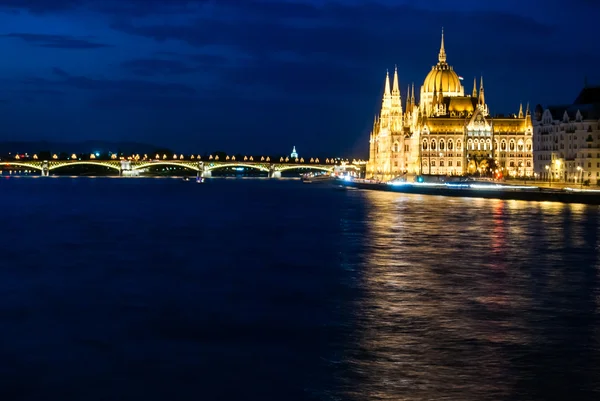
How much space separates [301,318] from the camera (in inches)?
794

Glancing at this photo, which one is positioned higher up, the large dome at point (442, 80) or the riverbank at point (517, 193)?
the large dome at point (442, 80)

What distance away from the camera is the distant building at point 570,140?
100000 mm

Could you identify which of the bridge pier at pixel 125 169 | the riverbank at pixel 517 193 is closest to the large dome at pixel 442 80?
the riverbank at pixel 517 193

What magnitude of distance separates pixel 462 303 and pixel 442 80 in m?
129

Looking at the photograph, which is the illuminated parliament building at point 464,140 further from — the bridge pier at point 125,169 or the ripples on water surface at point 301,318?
the ripples on water surface at point 301,318

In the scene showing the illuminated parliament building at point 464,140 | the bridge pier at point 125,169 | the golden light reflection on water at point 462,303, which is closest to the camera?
the golden light reflection on water at point 462,303

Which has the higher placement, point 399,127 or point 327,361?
point 399,127

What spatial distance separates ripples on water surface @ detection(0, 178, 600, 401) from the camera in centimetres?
1454

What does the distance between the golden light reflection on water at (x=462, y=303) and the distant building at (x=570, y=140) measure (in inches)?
2274

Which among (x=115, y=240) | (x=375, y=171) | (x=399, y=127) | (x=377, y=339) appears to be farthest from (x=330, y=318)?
(x=375, y=171)

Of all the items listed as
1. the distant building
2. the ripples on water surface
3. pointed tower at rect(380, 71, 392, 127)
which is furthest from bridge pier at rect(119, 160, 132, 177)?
the ripples on water surface

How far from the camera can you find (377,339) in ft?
57.8

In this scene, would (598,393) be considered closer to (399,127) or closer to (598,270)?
(598,270)

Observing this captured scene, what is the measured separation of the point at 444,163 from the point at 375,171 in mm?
30765
